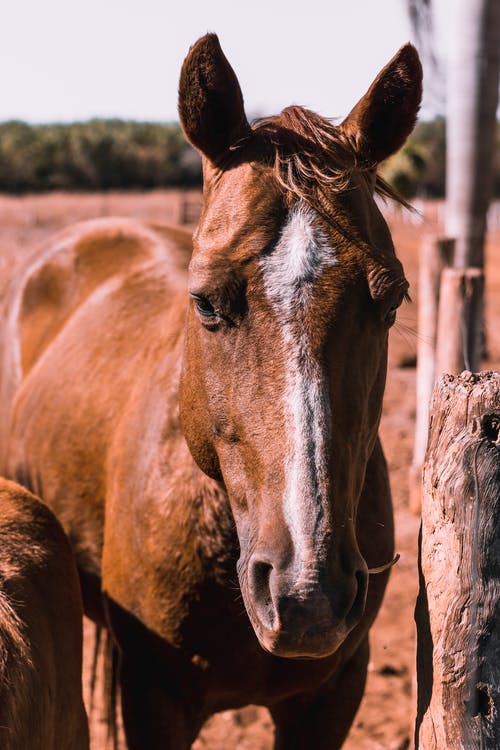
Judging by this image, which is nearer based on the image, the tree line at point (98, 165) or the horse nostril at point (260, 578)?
the horse nostril at point (260, 578)

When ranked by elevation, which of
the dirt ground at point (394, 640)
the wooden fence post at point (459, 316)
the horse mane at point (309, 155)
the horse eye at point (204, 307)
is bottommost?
the dirt ground at point (394, 640)

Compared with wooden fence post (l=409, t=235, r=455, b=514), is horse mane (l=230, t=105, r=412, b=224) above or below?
above

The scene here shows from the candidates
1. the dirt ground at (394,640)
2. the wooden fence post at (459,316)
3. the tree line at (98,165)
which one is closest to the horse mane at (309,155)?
the dirt ground at (394,640)

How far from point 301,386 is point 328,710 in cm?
143

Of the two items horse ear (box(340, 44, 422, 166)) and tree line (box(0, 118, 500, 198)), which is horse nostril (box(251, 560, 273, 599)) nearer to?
horse ear (box(340, 44, 422, 166))

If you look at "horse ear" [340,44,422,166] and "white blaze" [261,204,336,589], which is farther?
"horse ear" [340,44,422,166]

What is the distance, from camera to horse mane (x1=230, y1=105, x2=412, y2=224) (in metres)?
1.89

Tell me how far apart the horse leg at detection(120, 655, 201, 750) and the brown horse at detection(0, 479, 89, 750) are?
8.5 inches

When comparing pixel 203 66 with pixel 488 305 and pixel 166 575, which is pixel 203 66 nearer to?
pixel 166 575

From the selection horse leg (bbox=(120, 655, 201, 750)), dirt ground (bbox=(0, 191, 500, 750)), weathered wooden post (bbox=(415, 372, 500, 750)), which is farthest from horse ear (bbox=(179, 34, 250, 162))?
horse leg (bbox=(120, 655, 201, 750))

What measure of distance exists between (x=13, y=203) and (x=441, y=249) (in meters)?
36.8

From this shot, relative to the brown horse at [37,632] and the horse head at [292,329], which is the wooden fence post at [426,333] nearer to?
the horse head at [292,329]

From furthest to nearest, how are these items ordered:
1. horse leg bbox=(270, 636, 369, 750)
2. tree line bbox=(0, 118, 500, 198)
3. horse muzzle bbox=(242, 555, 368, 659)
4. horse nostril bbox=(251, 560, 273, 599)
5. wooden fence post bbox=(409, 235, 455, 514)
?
1. tree line bbox=(0, 118, 500, 198)
2. wooden fence post bbox=(409, 235, 455, 514)
3. horse leg bbox=(270, 636, 369, 750)
4. horse nostril bbox=(251, 560, 273, 599)
5. horse muzzle bbox=(242, 555, 368, 659)

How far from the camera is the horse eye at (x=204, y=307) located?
1.94 meters
